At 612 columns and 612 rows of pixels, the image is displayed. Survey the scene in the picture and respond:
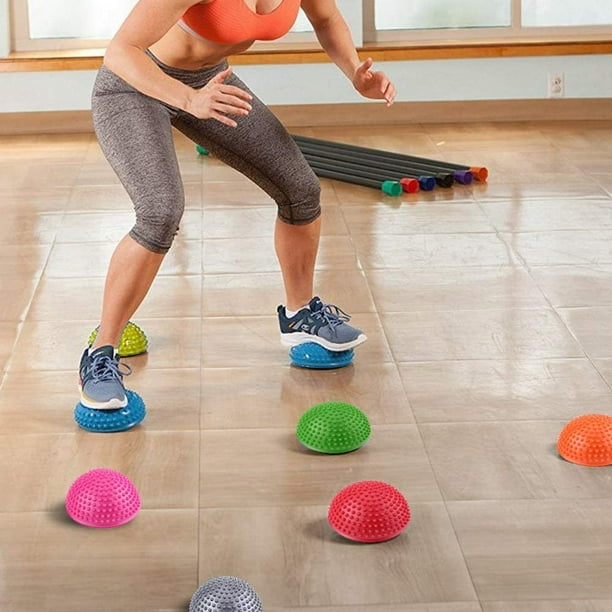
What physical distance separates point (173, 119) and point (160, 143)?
0.41 feet

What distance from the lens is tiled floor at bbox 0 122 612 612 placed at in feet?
7.10

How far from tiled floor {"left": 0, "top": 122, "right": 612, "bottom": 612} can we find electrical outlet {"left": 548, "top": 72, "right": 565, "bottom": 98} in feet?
5.21

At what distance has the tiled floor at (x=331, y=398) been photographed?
7.10 ft

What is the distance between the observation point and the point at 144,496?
8.14 ft

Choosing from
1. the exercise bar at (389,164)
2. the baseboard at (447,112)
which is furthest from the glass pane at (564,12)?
the exercise bar at (389,164)

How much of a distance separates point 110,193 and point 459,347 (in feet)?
8.06

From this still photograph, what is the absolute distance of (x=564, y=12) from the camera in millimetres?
7109

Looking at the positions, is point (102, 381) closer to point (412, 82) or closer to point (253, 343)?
point (253, 343)

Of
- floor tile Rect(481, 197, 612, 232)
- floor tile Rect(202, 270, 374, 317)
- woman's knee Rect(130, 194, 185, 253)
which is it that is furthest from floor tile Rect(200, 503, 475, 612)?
floor tile Rect(481, 197, 612, 232)

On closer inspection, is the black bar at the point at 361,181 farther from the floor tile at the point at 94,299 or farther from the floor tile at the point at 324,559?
the floor tile at the point at 324,559

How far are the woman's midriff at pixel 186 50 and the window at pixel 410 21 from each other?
4.18m

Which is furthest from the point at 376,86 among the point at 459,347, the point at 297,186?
the point at 459,347

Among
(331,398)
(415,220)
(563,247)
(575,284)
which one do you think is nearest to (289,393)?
(331,398)

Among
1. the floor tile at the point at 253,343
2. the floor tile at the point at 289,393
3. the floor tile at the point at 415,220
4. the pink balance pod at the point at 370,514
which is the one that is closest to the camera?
the pink balance pod at the point at 370,514
